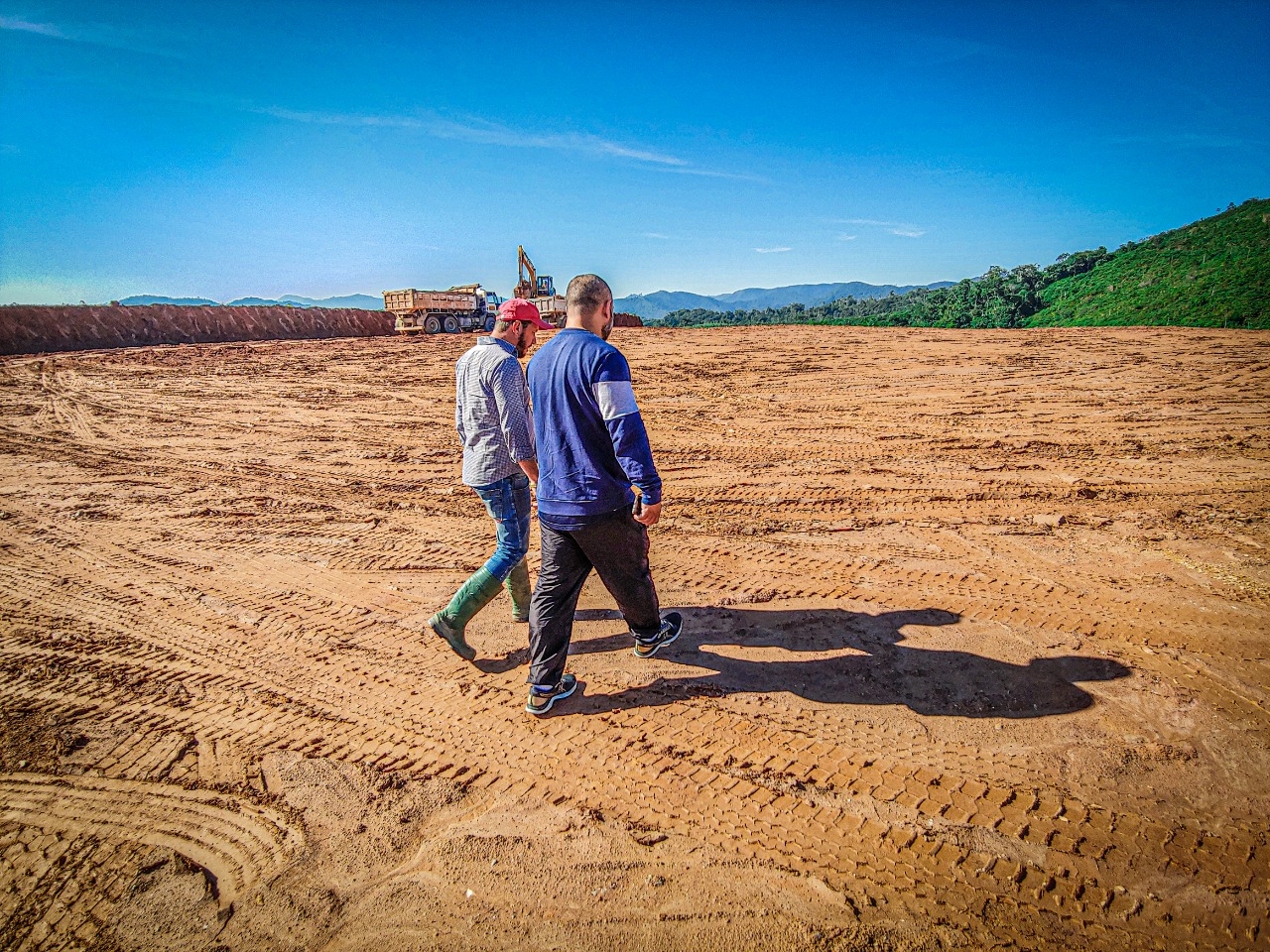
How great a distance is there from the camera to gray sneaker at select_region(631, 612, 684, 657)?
3.46 metres

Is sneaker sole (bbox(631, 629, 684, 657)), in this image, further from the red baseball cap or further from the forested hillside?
the forested hillside

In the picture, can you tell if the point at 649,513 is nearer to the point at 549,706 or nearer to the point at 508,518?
the point at 508,518

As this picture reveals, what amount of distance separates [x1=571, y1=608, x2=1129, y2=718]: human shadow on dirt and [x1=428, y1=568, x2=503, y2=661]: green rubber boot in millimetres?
645

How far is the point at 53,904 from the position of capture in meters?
2.15

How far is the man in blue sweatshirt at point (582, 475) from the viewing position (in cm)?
280

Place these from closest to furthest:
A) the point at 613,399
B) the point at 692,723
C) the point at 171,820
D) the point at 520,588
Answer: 1. the point at 171,820
2. the point at 613,399
3. the point at 692,723
4. the point at 520,588

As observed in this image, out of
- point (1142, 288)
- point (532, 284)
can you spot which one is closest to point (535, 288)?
point (532, 284)

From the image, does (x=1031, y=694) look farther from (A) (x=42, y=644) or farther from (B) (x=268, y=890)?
(A) (x=42, y=644)

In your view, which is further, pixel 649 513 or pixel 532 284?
pixel 532 284

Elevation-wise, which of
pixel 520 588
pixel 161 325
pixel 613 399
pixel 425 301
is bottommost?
pixel 520 588

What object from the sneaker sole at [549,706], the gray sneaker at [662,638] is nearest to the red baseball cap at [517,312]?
the gray sneaker at [662,638]

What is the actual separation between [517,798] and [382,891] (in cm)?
58

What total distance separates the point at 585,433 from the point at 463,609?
4.56 feet

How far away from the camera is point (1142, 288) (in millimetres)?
22828
